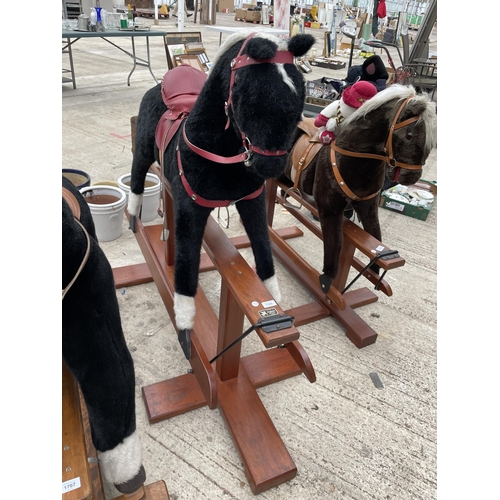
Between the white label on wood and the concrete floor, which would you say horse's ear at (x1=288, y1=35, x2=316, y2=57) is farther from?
the concrete floor

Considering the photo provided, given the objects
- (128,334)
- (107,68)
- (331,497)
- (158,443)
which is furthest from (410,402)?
(107,68)

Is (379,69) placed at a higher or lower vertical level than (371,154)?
higher

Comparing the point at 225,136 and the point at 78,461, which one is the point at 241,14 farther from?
the point at 78,461

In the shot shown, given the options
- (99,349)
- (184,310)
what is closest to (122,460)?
(99,349)

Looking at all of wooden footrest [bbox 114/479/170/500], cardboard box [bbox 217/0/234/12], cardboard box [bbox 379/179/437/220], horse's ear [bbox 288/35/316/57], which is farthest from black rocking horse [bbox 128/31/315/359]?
cardboard box [bbox 217/0/234/12]

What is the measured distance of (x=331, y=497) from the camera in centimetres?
150

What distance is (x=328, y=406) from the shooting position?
1.86 meters

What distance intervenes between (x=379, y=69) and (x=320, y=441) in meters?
3.03

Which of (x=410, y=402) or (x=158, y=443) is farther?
(x=410, y=402)

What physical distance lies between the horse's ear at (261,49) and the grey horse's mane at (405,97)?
82cm

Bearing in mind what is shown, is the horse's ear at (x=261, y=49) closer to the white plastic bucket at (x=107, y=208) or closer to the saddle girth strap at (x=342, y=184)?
the saddle girth strap at (x=342, y=184)

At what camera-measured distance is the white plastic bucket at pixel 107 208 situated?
263 cm

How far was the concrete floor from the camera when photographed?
155cm

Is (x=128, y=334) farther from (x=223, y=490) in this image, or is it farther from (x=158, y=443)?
(x=223, y=490)
